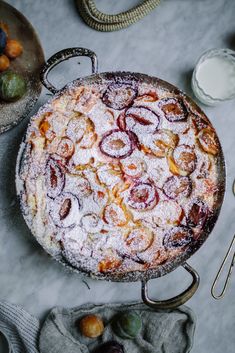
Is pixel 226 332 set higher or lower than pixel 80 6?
lower

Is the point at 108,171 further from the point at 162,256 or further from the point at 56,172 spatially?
the point at 162,256

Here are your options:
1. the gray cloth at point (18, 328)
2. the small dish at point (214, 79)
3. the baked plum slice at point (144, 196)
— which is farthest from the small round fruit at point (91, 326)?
the small dish at point (214, 79)

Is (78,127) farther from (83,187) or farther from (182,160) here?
(182,160)

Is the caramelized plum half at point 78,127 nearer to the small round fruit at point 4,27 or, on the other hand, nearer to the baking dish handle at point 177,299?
the small round fruit at point 4,27

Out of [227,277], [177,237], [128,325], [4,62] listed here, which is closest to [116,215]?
[177,237]

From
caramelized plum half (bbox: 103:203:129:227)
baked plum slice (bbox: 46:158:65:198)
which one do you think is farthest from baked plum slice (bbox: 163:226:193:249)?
baked plum slice (bbox: 46:158:65:198)

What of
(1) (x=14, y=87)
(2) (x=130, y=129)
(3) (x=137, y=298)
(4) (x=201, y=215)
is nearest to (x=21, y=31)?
(1) (x=14, y=87)
